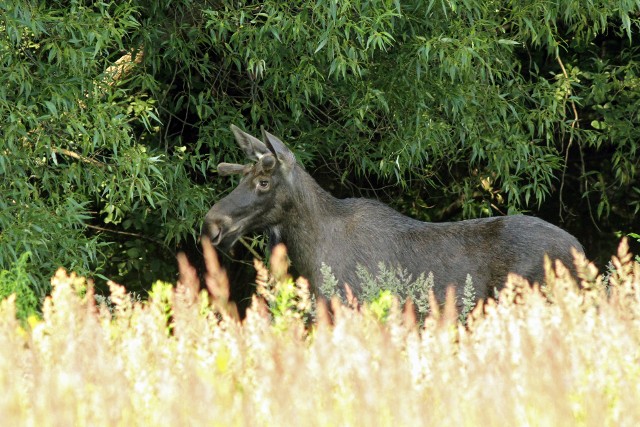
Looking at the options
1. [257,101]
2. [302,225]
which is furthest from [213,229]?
[257,101]

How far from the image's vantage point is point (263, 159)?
8797 millimetres

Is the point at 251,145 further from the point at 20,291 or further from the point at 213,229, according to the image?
the point at 20,291

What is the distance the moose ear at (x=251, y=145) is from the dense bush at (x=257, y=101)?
0.69 metres

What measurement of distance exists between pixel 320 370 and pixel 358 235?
15.8 ft

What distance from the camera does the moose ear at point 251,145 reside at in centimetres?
915

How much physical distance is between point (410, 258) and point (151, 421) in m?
4.83

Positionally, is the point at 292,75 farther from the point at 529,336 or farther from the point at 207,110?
the point at 529,336

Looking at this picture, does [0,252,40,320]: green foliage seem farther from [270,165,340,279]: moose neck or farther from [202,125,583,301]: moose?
[270,165,340,279]: moose neck

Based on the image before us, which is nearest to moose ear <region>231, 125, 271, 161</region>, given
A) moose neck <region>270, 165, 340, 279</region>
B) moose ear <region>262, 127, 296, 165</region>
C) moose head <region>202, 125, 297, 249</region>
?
moose head <region>202, 125, 297, 249</region>

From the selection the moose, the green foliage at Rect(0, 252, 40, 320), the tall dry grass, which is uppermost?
the tall dry grass

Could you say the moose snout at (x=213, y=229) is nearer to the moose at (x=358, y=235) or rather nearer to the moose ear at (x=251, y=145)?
the moose at (x=358, y=235)

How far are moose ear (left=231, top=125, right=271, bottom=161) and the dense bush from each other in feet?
2.27

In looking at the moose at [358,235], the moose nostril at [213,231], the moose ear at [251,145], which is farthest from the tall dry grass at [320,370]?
the moose ear at [251,145]

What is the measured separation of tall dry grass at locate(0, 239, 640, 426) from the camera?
3.86m
